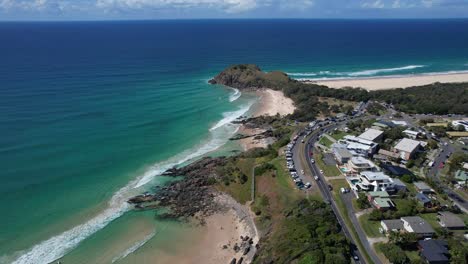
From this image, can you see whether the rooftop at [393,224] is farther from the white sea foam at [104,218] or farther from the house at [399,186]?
the white sea foam at [104,218]

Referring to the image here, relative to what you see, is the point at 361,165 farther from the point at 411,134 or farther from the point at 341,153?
the point at 411,134

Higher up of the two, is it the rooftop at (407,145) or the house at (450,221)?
the rooftop at (407,145)

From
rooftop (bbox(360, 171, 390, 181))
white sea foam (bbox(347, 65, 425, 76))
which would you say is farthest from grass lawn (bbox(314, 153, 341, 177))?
white sea foam (bbox(347, 65, 425, 76))

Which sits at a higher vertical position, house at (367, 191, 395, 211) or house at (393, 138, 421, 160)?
house at (393, 138, 421, 160)

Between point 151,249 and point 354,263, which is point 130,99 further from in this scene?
point 354,263

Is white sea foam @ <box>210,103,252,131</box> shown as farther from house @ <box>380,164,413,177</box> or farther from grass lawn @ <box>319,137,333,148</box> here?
house @ <box>380,164,413,177</box>

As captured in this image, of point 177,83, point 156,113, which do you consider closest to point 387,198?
point 156,113

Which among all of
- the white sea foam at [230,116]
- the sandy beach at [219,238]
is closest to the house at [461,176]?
the sandy beach at [219,238]
